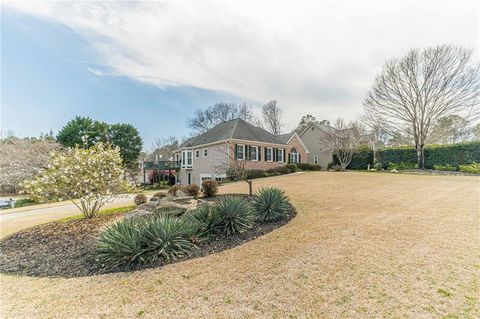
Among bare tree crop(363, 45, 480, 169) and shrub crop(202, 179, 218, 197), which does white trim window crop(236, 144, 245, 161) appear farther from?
bare tree crop(363, 45, 480, 169)

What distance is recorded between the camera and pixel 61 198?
824 centimetres

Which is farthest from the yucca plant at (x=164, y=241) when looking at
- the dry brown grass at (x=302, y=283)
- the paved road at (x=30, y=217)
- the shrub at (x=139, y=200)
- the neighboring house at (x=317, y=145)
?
the neighboring house at (x=317, y=145)

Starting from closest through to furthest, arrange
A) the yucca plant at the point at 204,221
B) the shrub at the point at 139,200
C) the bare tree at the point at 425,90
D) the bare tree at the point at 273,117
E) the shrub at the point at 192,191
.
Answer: the yucca plant at the point at 204,221
the shrub at the point at 139,200
the shrub at the point at 192,191
the bare tree at the point at 425,90
the bare tree at the point at 273,117

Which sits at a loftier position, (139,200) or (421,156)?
(421,156)

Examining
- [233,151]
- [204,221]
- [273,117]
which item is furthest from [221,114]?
[204,221]

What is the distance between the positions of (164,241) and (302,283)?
10.1ft

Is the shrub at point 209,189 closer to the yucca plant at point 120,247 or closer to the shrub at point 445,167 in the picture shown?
the yucca plant at point 120,247

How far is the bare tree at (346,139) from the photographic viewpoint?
27.4 meters

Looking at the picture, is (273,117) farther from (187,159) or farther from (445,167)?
(445,167)

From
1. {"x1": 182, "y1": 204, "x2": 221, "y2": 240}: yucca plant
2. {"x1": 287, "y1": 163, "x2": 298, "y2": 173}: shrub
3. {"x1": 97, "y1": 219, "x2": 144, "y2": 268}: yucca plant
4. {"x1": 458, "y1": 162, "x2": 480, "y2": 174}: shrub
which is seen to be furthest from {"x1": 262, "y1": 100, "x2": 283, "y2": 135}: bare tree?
{"x1": 97, "y1": 219, "x2": 144, "y2": 268}: yucca plant

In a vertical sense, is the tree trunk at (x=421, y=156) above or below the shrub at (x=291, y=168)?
above

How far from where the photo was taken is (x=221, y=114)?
4500 cm

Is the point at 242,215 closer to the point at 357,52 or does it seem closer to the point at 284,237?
the point at 284,237

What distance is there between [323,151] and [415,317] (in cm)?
3234
